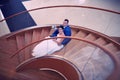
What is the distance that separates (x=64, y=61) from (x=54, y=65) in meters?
0.46

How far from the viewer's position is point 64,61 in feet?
18.7

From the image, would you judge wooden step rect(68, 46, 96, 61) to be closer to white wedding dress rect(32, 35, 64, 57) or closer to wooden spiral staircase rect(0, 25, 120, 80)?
wooden spiral staircase rect(0, 25, 120, 80)

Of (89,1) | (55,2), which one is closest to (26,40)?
(55,2)

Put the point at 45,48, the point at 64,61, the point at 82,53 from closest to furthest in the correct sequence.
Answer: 1. the point at 64,61
2. the point at 82,53
3. the point at 45,48

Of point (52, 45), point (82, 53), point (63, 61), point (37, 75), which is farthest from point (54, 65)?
point (82, 53)

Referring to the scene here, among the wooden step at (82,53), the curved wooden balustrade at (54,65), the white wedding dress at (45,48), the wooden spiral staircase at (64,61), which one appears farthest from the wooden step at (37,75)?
the wooden step at (82,53)

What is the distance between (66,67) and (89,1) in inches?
200

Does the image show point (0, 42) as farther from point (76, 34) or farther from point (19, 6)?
point (19, 6)

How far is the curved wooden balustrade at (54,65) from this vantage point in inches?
224

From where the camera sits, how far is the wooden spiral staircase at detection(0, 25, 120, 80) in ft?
17.2

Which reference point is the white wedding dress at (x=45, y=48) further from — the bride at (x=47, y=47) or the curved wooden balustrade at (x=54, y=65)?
the curved wooden balustrade at (x=54, y=65)

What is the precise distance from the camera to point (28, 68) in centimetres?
610

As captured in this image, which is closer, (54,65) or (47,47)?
(54,65)

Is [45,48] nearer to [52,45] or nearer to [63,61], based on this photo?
[52,45]
